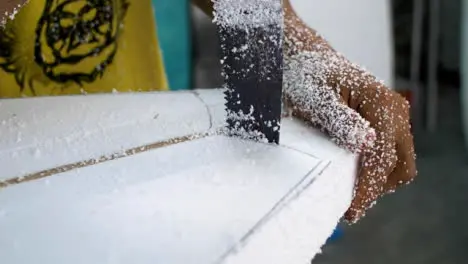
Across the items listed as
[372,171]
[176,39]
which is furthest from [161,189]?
[176,39]

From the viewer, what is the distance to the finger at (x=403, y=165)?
622mm

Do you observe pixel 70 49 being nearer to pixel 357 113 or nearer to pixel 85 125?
pixel 85 125

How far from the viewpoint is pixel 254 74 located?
1.72 feet

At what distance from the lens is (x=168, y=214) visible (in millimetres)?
420

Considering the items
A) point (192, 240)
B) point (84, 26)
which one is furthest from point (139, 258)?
point (84, 26)

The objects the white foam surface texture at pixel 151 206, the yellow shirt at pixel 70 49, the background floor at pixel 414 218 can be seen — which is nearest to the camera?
the white foam surface texture at pixel 151 206

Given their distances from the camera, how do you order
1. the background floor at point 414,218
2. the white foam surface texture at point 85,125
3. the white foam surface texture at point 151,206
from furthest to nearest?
Result: 1. the background floor at point 414,218
2. the white foam surface texture at point 85,125
3. the white foam surface texture at point 151,206

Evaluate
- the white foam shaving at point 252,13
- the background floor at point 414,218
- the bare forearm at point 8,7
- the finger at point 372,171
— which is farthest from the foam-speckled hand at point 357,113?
the background floor at point 414,218

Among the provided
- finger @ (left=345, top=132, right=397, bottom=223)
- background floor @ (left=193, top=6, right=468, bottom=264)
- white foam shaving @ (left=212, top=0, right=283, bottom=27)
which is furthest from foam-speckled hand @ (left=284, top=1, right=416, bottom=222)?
background floor @ (left=193, top=6, right=468, bottom=264)

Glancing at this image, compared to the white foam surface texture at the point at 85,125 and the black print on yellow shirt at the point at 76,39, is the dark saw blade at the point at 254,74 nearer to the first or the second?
the white foam surface texture at the point at 85,125

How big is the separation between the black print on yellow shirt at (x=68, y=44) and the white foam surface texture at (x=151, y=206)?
36 cm

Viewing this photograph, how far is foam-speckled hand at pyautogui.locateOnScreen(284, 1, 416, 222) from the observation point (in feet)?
1.92

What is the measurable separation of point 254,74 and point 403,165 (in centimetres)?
20

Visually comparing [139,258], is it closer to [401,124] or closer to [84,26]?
[401,124]
